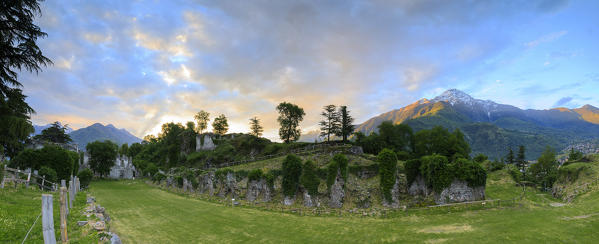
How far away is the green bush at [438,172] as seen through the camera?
87.3 feet

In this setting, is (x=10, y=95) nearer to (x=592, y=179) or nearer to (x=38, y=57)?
(x=38, y=57)

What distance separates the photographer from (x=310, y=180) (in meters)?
28.8

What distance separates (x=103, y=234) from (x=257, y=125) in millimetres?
71927

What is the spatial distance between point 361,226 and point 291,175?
12.5m

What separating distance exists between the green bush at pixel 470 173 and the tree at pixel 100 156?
82674mm

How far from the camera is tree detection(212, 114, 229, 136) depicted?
304 ft

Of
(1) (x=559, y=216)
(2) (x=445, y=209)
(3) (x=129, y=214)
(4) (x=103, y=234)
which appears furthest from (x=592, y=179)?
(3) (x=129, y=214)

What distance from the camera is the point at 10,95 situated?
52.1 ft

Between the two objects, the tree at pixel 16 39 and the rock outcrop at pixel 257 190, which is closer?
the tree at pixel 16 39

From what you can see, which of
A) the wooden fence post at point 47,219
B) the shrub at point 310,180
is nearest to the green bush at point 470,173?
the shrub at point 310,180

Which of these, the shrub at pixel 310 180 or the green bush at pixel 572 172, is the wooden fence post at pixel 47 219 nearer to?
the shrub at pixel 310 180

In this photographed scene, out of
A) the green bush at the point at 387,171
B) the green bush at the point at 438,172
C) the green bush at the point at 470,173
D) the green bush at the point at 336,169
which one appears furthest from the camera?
the green bush at the point at 336,169

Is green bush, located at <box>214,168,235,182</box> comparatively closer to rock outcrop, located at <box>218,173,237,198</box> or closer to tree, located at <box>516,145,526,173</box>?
rock outcrop, located at <box>218,173,237,198</box>

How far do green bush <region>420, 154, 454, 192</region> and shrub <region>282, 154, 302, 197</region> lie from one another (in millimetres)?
15743
